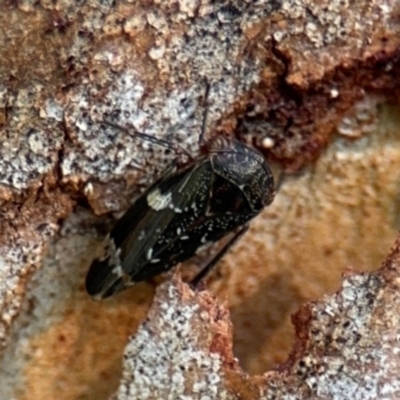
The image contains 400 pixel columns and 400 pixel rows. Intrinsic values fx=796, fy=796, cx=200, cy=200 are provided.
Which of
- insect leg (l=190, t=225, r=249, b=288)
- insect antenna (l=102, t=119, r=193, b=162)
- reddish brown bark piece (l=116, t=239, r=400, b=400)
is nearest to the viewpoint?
reddish brown bark piece (l=116, t=239, r=400, b=400)

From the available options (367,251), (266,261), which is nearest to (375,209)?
(367,251)

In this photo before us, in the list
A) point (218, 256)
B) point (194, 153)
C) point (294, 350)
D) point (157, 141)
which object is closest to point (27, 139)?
point (157, 141)

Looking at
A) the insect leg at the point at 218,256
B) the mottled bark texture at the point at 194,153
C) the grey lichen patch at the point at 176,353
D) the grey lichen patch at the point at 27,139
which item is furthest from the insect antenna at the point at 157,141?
the grey lichen patch at the point at 176,353

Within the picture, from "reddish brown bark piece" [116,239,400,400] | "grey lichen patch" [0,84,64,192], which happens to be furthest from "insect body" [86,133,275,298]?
"grey lichen patch" [0,84,64,192]

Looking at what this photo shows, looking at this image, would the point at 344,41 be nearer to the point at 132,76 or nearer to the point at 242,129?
the point at 242,129

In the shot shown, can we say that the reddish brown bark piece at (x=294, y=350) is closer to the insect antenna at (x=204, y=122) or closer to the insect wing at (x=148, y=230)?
the insect wing at (x=148, y=230)

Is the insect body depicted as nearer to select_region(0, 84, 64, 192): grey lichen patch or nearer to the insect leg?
the insect leg
